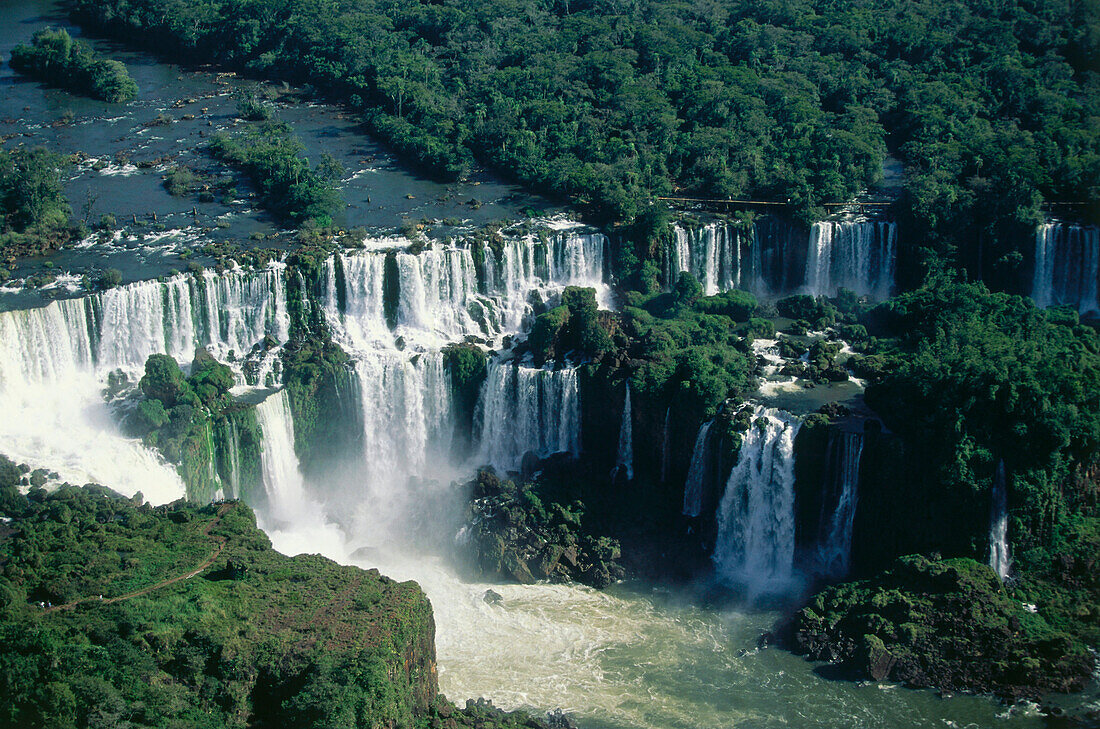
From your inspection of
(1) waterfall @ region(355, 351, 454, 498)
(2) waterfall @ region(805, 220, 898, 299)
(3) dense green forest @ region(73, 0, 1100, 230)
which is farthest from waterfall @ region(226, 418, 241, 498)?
(2) waterfall @ region(805, 220, 898, 299)

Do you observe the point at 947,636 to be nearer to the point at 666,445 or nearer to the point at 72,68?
the point at 666,445

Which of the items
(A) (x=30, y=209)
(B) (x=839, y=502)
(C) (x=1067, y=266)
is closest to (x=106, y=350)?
(A) (x=30, y=209)

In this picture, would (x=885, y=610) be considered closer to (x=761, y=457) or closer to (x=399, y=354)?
(x=761, y=457)

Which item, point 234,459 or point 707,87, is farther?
point 707,87

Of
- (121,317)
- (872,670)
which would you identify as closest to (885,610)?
(872,670)

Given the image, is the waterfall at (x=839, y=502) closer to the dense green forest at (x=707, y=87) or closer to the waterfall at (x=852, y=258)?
the waterfall at (x=852, y=258)

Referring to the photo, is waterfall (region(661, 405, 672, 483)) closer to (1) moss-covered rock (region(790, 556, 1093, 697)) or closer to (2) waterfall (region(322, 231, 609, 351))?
(1) moss-covered rock (region(790, 556, 1093, 697))
